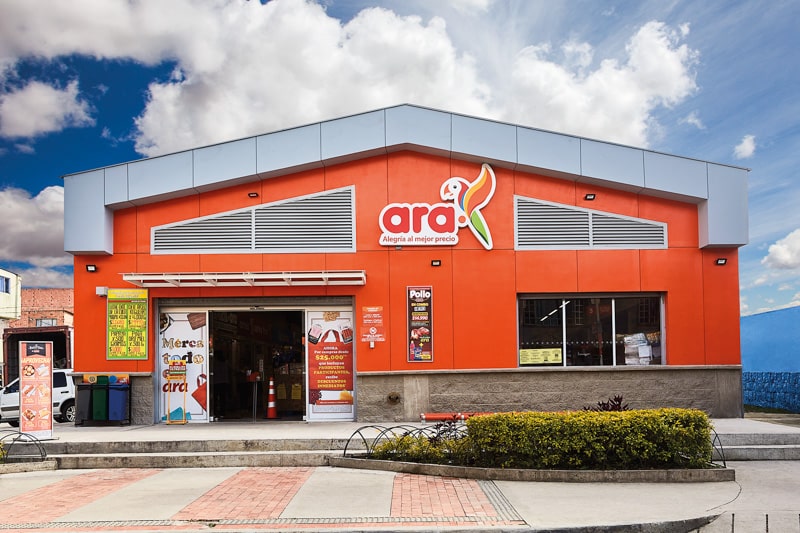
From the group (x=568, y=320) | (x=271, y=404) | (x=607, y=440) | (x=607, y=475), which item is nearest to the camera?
(x=607, y=475)

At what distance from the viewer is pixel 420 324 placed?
15.5m

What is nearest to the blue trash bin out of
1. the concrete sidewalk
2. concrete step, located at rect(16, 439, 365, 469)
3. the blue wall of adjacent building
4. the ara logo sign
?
concrete step, located at rect(16, 439, 365, 469)

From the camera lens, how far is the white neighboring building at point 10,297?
57.8 m

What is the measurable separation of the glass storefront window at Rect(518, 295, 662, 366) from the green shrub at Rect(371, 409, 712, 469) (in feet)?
17.6

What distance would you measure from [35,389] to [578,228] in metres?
11.4

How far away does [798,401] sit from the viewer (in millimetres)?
21734

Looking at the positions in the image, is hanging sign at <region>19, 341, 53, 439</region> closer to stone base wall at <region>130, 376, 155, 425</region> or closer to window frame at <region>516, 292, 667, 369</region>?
stone base wall at <region>130, 376, 155, 425</region>

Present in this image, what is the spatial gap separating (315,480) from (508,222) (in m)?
7.72

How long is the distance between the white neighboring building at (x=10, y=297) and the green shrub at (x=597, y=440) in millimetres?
56443

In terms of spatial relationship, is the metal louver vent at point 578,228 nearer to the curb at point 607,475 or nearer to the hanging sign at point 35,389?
the curb at point 607,475

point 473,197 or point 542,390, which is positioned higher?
point 473,197

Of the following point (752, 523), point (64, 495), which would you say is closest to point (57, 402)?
point (64, 495)

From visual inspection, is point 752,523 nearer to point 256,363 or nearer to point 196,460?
point 196,460

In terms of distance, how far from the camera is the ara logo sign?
51.3ft
